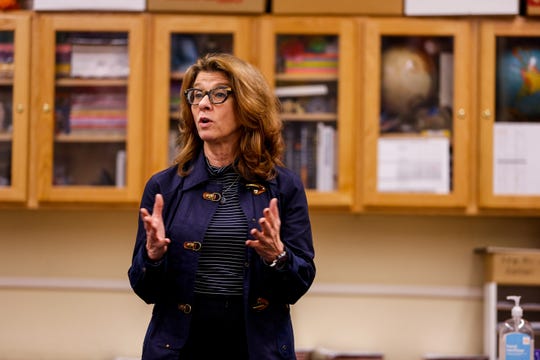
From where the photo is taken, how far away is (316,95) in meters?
3.58

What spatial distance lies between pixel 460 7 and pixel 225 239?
1904mm

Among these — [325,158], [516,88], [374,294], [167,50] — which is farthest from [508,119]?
[167,50]

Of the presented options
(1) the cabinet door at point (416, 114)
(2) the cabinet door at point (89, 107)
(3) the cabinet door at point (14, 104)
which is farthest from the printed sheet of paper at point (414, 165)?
(3) the cabinet door at point (14, 104)

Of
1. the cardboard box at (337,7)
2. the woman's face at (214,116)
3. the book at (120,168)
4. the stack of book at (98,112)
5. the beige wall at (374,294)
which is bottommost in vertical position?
the beige wall at (374,294)

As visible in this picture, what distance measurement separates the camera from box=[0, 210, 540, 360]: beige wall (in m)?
3.82

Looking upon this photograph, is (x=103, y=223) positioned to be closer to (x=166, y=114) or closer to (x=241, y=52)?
(x=166, y=114)

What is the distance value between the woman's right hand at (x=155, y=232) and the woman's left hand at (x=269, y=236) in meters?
0.18

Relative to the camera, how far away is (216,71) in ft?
6.91

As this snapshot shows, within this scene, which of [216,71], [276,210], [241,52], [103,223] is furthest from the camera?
[103,223]

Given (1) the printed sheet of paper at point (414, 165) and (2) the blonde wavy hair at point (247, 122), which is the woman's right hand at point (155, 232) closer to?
(2) the blonde wavy hair at point (247, 122)

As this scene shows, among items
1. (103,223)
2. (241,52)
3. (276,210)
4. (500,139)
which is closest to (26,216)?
(103,223)

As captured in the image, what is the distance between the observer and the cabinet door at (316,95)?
3.50 metres

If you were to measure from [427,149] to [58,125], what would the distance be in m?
1.45

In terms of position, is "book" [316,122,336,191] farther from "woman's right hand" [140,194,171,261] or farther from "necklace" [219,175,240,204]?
"woman's right hand" [140,194,171,261]
